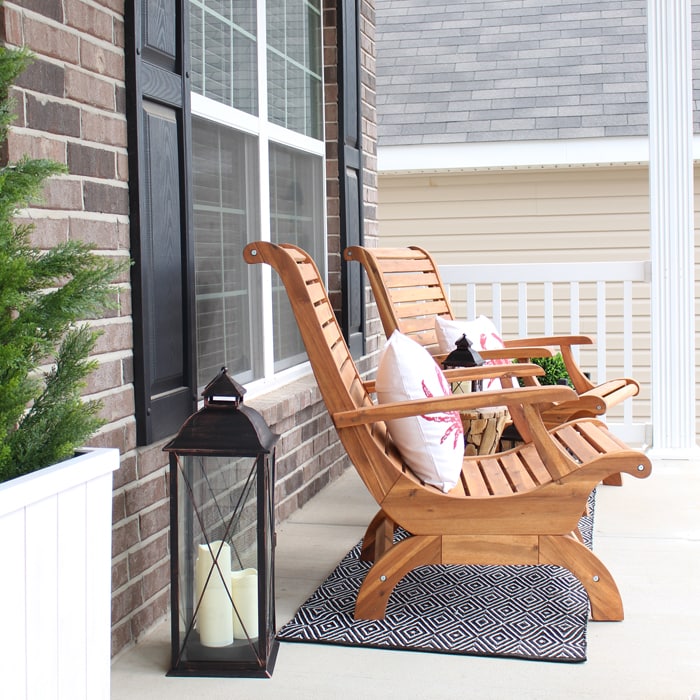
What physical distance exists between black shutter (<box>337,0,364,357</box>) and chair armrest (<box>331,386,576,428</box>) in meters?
1.86

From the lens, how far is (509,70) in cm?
823

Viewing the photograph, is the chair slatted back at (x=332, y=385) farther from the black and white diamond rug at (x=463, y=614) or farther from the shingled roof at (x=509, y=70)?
the shingled roof at (x=509, y=70)

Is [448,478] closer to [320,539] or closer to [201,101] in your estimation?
[320,539]

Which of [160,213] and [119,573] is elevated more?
[160,213]

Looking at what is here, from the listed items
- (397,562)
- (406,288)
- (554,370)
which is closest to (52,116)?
(397,562)

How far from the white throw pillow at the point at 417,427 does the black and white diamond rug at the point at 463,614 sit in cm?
37

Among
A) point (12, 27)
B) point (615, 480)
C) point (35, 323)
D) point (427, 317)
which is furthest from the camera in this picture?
point (427, 317)

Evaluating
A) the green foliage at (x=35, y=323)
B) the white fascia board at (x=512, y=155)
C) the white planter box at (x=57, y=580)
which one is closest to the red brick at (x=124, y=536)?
the white planter box at (x=57, y=580)

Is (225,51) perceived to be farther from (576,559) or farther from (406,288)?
(576,559)

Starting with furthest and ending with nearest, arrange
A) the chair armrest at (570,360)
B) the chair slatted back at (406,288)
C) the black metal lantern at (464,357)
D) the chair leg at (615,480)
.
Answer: the chair armrest at (570,360)
the chair leg at (615,480)
the chair slatted back at (406,288)
the black metal lantern at (464,357)

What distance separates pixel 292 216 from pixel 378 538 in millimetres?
1599

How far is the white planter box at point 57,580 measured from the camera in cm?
159

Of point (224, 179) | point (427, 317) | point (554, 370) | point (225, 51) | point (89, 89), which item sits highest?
point (225, 51)

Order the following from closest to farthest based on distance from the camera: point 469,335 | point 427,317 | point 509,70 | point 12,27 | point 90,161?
point 12,27, point 90,161, point 469,335, point 427,317, point 509,70
